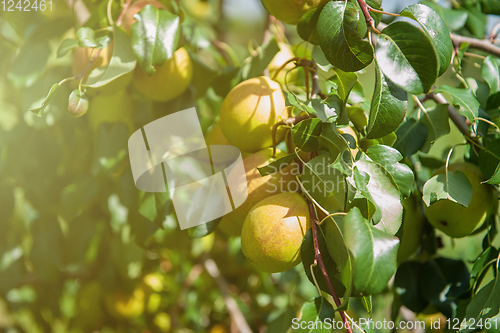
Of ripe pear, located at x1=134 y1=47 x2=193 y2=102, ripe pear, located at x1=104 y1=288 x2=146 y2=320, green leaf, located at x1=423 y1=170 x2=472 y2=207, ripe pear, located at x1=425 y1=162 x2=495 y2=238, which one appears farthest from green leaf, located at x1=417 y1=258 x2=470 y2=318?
ripe pear, located at x1=104 y1=288 x2=146 y2=320

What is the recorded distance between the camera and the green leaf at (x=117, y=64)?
0.64 metres

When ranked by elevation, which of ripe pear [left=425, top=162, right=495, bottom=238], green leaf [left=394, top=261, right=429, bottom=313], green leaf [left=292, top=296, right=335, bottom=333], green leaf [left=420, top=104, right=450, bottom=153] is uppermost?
green leaf [left=420, top=104, right=450, bottom=153]

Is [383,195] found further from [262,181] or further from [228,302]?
[228,302]

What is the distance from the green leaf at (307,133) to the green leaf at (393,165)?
3.0 inches

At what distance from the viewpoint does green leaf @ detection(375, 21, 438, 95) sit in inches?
17.4

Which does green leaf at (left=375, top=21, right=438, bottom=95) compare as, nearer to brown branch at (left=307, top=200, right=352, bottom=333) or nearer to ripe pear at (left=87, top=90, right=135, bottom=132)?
brown branch at (left=307, top=200, right=352, bottom=333)

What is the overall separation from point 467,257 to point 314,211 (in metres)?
0.95

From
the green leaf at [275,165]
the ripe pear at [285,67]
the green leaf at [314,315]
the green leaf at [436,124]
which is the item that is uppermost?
the green leaf at [275,165]

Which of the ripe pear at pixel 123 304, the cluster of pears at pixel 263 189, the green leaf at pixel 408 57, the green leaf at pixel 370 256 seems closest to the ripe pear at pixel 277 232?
the cluster of pears at pixel 263 189

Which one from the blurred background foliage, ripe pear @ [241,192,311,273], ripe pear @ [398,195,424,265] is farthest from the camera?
the blurred background foliage

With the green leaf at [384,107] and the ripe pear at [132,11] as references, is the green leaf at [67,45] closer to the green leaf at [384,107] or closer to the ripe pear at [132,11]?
the ripe pear at [132,11]

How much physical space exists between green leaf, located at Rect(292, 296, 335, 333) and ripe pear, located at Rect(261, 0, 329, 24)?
16.1 inches

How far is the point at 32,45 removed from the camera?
0.80 m

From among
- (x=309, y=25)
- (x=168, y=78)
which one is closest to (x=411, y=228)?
(x=309, y=25)
